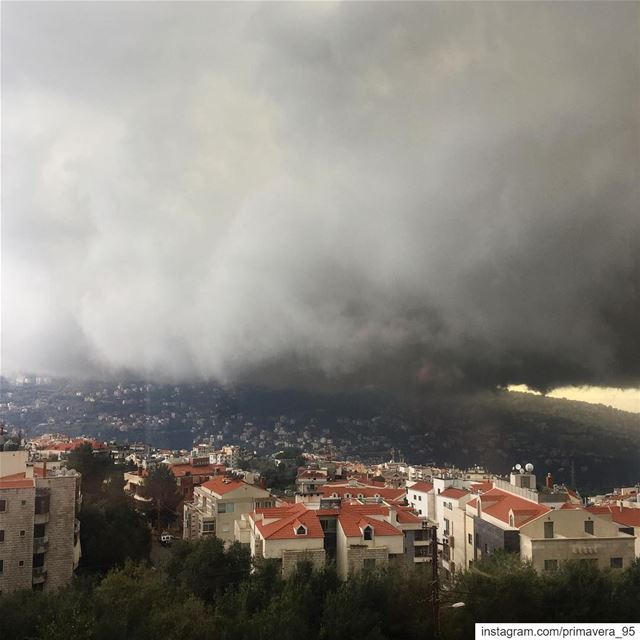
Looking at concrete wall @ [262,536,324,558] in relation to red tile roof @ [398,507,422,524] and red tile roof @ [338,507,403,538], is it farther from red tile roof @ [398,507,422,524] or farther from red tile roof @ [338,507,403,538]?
red tile roof @ [398,507,422,524]

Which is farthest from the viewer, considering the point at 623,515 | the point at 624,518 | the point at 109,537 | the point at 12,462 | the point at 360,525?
the point at 12,462

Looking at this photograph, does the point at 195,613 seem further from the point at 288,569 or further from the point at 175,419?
the point at 175,419

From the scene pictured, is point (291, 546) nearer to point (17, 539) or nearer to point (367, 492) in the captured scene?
point (17, 539)

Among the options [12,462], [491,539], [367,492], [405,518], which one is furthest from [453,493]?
[12,462]

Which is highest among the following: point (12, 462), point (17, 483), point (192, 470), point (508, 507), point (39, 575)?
point (12, 462)

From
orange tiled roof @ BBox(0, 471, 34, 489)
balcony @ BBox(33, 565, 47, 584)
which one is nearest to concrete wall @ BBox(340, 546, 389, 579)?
balcony @ BBox(33, 565, 47, 584)

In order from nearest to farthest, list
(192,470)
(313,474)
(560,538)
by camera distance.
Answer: (560,538), (192,470), (313,474)
